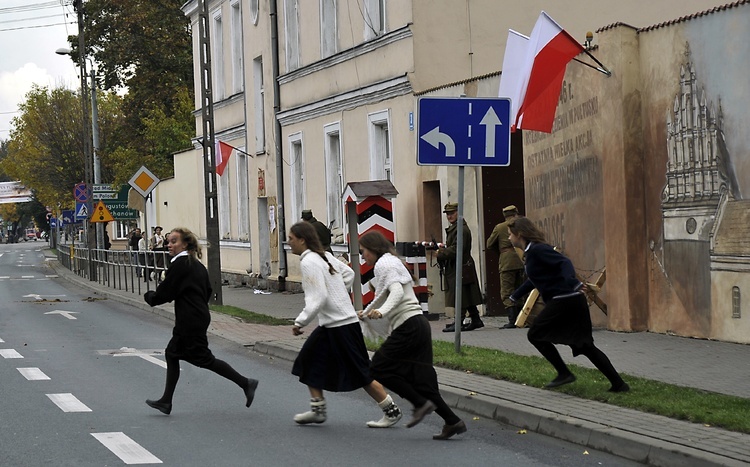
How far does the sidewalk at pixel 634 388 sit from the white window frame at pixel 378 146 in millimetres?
6878

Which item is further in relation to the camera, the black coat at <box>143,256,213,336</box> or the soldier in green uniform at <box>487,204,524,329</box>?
the soldier in green uniform at <box>487,204,524,329</box>

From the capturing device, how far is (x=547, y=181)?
1780 cm

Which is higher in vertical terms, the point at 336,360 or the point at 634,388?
the point at 336,360

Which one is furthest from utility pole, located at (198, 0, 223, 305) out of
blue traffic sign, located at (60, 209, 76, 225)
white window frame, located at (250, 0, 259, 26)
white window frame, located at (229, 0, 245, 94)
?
blue traffic sign, located at (60, 209, 76, 225)

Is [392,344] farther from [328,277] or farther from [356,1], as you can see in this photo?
[356,1]

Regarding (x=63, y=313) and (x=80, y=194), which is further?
(x=80, y=194)

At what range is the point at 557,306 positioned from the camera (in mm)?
10250

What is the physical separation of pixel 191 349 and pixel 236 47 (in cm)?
2560

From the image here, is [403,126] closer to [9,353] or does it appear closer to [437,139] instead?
[9,353]

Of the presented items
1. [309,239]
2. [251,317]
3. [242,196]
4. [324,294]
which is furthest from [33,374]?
[242,196]

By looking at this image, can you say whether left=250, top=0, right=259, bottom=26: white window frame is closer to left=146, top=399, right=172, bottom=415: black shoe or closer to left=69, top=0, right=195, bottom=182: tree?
left=69, top=0, right=195, bottom=182: tree

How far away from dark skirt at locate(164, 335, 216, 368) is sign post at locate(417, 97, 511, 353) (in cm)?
313

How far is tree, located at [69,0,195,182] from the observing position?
56250 mm

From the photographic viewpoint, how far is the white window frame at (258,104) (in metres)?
33.1
